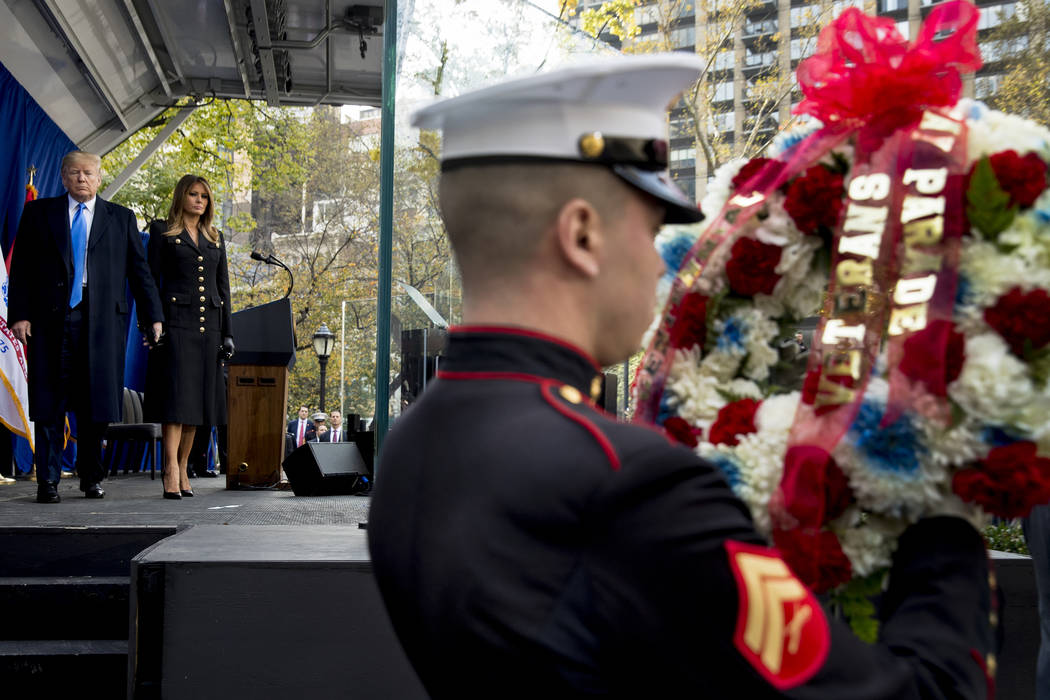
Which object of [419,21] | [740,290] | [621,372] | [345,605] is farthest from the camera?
[621,372]

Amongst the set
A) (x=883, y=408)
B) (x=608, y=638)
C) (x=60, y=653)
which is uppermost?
(x=883, y=408)

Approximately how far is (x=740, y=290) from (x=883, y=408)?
32 cm

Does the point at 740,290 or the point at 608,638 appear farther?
the point at 740,290

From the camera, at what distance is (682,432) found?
146 centimetres

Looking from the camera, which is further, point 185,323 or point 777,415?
point 185,323

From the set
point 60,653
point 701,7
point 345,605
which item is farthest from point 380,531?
point 701,7

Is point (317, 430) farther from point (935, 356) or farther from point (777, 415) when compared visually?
point (935, 356)

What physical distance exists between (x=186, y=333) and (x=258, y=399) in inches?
84.2

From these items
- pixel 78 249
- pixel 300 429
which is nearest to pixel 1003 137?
pixel 78 249

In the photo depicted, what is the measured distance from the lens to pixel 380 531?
44.9 inches

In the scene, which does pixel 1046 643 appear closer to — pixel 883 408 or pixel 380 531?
pixel 883 408

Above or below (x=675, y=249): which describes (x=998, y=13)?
above

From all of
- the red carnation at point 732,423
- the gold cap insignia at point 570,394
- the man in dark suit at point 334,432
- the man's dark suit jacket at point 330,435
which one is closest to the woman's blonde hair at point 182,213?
the red carnation at point 732,423

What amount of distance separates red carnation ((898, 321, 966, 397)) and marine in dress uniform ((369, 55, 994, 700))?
0.58 ft
